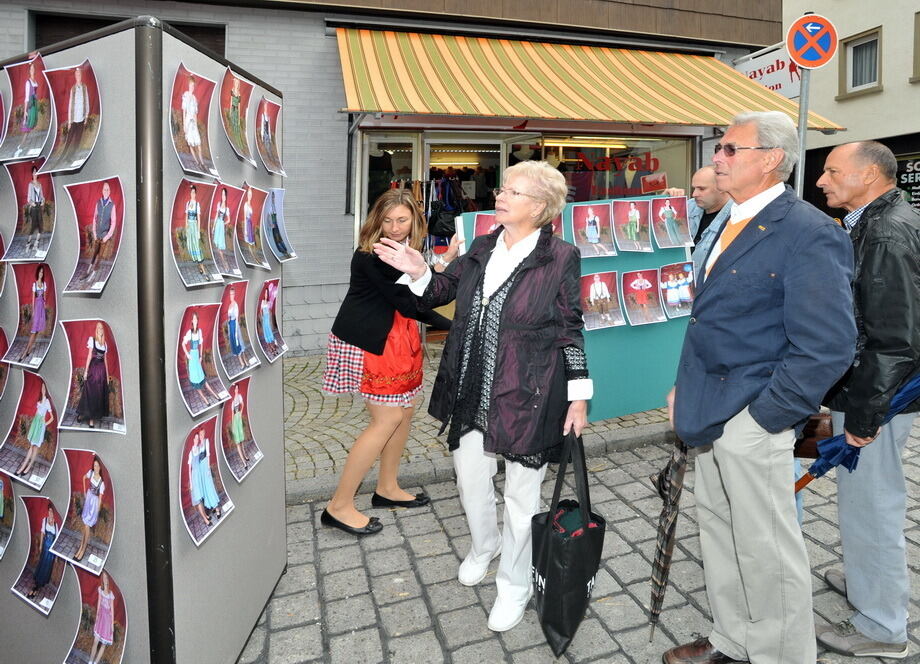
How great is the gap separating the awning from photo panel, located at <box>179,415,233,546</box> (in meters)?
4.59

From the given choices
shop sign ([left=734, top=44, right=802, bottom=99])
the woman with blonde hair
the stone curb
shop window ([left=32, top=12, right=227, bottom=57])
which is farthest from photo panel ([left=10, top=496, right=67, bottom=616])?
shop sign ([left=734, top=44, right=802, bottom=99])

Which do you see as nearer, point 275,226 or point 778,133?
point 778,133

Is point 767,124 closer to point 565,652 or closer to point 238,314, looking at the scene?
point 238,314

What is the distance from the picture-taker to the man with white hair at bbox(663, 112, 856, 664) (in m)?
1.98

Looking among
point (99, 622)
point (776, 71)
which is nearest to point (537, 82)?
point (776, 71)

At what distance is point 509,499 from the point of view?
2.79m

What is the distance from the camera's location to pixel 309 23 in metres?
7.57

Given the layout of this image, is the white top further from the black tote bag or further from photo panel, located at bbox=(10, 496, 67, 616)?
photo panel, located at bbox=(10, 496, 67, 616)

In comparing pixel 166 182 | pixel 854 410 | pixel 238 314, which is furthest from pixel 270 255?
pixel 854 410

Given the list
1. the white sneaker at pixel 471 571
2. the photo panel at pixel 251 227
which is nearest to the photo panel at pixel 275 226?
the photo panel at pixel 251 227

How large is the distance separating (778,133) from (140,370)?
2.17 m

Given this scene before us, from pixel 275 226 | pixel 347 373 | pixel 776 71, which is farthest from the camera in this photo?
pixel 776 71

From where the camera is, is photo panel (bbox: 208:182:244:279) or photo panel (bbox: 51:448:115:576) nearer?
photo panel (bbox: 51:448:115:576)

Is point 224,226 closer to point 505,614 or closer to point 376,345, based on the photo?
point 376,345
